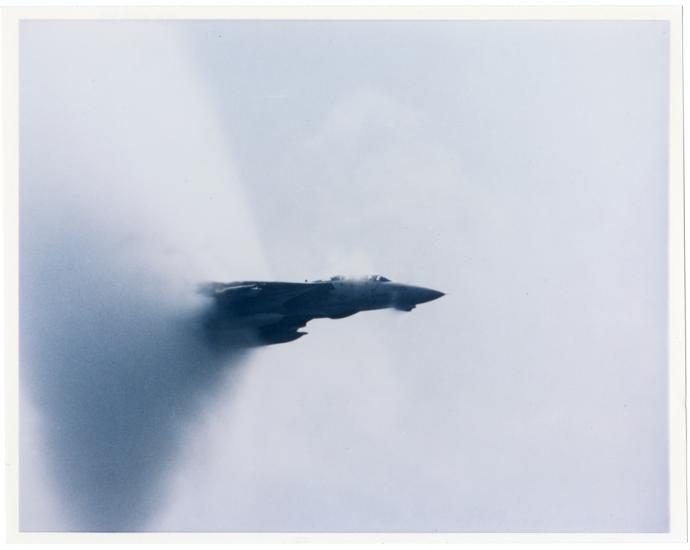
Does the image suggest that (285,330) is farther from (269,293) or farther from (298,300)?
(269,293)

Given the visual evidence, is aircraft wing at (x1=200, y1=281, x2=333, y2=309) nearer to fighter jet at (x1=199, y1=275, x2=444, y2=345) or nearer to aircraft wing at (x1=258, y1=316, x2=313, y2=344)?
fighter jet at (x1=199, y1=275, x2=444, y2=345)

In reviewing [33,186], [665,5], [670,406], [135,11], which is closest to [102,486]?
[33,186]

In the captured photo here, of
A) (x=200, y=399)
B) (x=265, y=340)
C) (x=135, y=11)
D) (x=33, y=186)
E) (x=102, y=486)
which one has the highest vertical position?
(x=135, y=11)

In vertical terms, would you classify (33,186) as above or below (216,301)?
above

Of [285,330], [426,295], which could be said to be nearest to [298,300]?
[285,330]

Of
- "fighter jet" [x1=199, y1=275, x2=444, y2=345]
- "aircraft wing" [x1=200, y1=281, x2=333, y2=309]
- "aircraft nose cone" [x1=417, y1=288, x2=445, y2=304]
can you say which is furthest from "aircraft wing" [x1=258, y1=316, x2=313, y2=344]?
"aircraft nose cone" [x1=417, y1=288, x2=445, y2=304]

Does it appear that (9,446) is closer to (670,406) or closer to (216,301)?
(216,301)

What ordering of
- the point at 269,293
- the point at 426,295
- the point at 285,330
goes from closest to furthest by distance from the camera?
the point at 269,293
the point at 426,295
the point at 285,330

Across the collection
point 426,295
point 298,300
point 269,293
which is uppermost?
point 426,295
